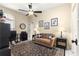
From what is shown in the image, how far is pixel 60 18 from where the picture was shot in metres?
1.85

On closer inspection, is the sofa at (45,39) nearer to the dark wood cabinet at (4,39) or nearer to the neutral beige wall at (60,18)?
the neutral beige wall at (60,18)

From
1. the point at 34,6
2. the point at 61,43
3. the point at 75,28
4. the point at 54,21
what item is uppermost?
the point at 34,6

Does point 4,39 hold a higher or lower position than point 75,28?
lower

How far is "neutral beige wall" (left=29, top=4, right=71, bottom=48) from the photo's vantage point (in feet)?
5.95

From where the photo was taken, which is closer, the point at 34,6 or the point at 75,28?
the point at 75,28

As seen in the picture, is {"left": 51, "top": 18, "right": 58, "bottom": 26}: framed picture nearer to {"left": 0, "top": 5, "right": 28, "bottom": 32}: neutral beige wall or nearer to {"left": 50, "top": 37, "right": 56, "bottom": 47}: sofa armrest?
{"left": 50, "top": 37, "right": 56, "bottom": 47}: sofa armrest

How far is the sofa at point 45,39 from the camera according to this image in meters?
1.86

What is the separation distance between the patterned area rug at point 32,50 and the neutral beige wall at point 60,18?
24cm

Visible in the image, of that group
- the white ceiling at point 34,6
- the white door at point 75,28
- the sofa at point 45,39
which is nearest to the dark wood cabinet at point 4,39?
the white ceiling at point 34,6

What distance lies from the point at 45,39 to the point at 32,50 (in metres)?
0.27

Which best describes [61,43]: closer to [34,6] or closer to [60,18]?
[60,18]

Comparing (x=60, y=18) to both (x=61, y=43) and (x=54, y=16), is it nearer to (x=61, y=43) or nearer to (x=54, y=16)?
(x=54, y=16)

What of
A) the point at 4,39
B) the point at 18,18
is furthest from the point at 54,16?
the point at 4,39

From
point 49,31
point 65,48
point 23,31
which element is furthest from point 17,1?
point 65,48
